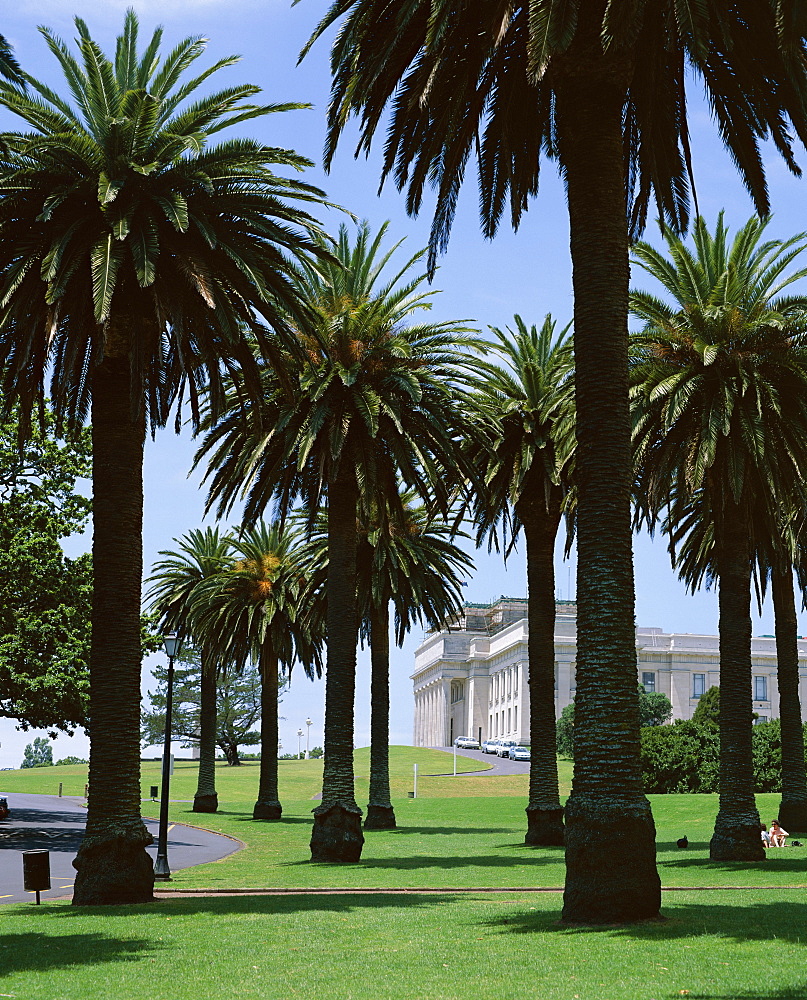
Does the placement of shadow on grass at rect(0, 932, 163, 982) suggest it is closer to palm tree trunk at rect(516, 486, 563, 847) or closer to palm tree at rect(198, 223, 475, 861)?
palm tree at rect(198, 223, 475, 861)

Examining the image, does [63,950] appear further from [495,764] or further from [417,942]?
[495,764]

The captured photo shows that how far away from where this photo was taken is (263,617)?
52.4 meters

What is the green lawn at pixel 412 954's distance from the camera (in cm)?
1065

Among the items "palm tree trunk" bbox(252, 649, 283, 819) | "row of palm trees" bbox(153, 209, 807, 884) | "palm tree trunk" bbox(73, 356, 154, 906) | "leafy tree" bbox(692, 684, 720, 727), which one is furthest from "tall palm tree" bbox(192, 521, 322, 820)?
"leafy tree" bbox(692, 684, 720, 727)

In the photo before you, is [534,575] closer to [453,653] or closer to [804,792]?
[804,792]

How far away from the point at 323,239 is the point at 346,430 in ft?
23.1

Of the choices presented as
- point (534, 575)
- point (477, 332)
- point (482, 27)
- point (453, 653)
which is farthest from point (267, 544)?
point (453, 653)

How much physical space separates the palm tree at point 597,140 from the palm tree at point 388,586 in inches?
944

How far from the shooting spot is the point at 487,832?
157ft

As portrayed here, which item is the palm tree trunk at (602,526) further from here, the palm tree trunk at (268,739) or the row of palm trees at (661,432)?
the palm tree trunk at (268,739)

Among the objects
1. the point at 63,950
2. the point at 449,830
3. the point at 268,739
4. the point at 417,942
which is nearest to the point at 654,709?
the point at 268,739

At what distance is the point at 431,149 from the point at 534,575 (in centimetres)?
1914

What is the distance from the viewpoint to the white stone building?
137m

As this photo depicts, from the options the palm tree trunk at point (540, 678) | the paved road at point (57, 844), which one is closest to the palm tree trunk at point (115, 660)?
the paved road at point (57, 844)
